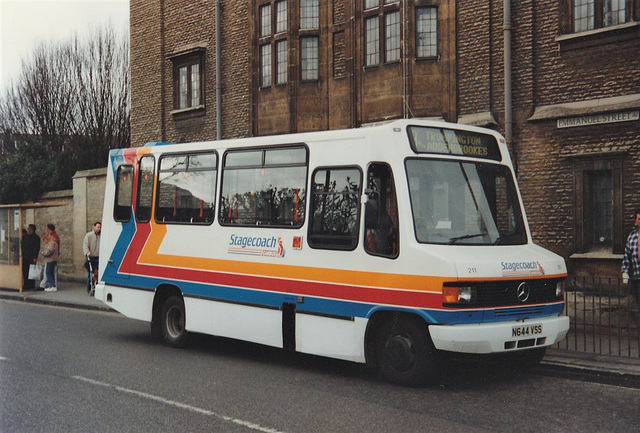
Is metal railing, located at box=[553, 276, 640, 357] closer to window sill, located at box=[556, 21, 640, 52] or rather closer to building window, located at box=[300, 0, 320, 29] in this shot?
window sill, located at box=[556, 21, 640, 52]

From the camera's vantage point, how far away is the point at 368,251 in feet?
28.7

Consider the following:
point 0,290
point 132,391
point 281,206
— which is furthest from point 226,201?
point 0,290

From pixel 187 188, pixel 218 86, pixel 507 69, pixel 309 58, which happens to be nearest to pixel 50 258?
pixel 218 86

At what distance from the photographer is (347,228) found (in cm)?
905

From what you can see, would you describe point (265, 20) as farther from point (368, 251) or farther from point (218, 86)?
point (368, 251)

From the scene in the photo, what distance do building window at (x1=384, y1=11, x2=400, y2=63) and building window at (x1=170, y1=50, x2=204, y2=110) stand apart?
25.3ft

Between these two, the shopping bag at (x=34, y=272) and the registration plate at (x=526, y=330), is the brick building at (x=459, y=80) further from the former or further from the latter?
the shopping bag at (x=34, y=272)

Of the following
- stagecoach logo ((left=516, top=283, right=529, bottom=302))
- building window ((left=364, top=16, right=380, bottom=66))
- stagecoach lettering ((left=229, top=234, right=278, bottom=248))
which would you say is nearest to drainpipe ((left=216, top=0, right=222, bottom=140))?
building window ((left=364, top=16, right=380, bottom=66))

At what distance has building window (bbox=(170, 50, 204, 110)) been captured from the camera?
24.2 metres

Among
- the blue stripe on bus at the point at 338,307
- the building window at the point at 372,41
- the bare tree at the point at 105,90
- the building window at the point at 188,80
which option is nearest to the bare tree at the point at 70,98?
the bare tree at the point at 105,90

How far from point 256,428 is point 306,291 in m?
3.03

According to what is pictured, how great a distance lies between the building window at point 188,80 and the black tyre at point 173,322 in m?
13.2

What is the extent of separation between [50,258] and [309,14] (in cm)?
1030

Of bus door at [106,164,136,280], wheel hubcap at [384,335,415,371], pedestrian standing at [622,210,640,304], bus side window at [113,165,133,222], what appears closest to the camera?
wheel hubcap at [384,335,415,371]
